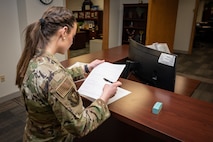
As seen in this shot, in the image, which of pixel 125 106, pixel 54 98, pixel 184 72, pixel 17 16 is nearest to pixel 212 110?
pixel 125 106

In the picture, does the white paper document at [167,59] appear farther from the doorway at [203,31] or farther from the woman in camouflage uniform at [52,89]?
the doorway at [203,31]

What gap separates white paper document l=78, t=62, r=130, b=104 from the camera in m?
1.01

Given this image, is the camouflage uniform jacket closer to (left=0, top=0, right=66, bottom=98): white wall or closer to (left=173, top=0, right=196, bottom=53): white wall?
(left=0, top=0, right=66, bottom=98): white wall

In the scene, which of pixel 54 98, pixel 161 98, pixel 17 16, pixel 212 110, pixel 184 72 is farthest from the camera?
pixel 184 72

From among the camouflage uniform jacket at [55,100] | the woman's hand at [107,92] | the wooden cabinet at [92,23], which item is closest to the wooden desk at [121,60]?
the woman's hand at [107,92]

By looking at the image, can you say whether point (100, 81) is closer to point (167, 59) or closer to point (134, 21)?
point (167, 59)

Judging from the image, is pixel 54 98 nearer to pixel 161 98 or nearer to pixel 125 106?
pixel 125 106

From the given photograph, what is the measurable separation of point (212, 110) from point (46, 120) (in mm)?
812

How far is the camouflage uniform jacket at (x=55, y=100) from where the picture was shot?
690 millimetres

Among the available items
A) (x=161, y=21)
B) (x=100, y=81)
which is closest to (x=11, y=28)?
(x=100, y=81)

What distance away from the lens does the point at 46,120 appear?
0.80 m

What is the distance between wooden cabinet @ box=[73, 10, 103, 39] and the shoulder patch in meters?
7.34

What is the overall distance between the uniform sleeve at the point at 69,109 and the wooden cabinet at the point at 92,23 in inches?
289

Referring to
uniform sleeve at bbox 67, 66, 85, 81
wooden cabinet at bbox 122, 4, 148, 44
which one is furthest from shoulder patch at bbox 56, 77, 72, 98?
wooden cabinet at bbox 122, 4, 148, 44
